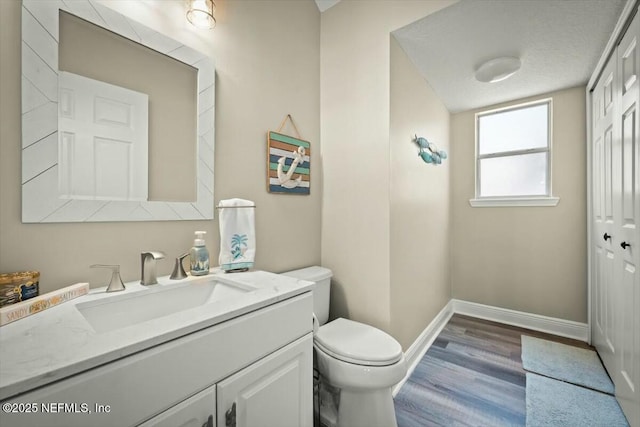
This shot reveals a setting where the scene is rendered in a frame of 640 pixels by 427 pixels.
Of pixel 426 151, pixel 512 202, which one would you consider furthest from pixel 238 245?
pixel 512 202

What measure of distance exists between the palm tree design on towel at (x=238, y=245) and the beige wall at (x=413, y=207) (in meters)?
0.89

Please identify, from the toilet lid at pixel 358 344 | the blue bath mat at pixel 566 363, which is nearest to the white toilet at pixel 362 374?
the toilet lid at pixel 358 344

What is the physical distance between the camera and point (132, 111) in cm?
111

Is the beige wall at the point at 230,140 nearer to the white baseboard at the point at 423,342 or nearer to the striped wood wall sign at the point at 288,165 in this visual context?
the striped wood wall sign at the point at 288,165

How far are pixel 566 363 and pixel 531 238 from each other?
3.49 feet

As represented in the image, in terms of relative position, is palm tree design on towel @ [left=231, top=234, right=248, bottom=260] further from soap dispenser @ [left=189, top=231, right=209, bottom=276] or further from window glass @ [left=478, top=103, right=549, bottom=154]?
window glass @ [left=478, top=103, right=549, bottom=154]

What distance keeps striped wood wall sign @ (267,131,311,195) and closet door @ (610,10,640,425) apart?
1.67 meters

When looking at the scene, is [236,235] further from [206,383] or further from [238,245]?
[206,383]

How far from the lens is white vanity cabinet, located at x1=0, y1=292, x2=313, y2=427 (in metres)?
0.52

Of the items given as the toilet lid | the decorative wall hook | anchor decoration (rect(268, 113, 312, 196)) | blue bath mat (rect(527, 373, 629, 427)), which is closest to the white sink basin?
the toilet lid

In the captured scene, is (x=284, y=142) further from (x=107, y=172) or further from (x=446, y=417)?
(x=446, y=417)

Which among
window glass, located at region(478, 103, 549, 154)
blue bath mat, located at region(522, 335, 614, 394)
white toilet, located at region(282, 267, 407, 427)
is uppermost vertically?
window glass, located at region(478, 103, 549, 154)

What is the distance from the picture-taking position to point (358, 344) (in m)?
1.35

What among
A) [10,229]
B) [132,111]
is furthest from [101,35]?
[10,229]
